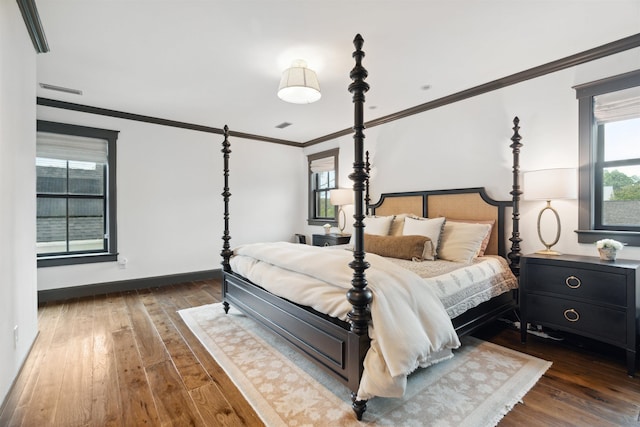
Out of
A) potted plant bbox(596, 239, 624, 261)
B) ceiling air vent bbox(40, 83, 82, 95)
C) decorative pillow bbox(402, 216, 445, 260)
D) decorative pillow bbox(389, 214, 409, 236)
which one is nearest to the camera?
A: potted plant bbox(596, 239, 624, 261)

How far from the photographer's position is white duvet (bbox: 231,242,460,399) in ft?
5.21

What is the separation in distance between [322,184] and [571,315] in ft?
14.4

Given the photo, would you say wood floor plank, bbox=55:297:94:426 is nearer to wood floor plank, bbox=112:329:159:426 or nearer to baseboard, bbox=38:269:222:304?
wood floor plank, bbox=112:329:159:426

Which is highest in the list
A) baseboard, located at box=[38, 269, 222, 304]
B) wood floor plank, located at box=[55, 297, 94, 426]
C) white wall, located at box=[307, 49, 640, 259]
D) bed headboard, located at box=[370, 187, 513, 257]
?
white wall, located at box=[307, 49, 640, 259]

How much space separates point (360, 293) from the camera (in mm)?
1681

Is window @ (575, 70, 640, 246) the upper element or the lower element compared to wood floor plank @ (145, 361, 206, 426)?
upper

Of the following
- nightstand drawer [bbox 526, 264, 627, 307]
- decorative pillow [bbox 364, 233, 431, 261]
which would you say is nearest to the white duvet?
decorative pillow [bbox 364, 233, 431, 261]

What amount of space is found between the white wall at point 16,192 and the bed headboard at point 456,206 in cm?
390

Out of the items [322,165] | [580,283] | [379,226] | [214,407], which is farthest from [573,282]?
[322,165]

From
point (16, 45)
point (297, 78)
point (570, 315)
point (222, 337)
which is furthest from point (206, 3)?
point (570, 315)

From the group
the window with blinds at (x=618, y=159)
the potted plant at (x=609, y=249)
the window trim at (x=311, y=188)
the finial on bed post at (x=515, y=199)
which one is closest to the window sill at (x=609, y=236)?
the window with blinds at (x=618, y=159)

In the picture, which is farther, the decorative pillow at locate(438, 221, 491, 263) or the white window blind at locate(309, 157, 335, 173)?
the white window blind at locate(309, 157, 335, 173)

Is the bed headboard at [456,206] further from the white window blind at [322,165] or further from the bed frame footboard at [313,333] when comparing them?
the bed frame footboard at [313,333]

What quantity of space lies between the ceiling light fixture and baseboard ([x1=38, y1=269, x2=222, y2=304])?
11.4ft
